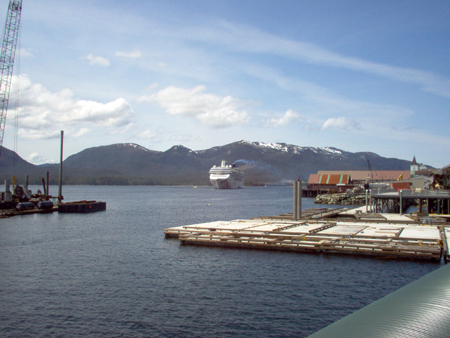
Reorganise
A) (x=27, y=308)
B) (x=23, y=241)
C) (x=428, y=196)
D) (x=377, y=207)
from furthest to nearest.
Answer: (x=377, y=207)
(x=428, y=196)
(x=23, y=241)
(x=27, y=308)

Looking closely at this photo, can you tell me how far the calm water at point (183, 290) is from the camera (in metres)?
14.2

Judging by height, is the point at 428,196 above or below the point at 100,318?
above

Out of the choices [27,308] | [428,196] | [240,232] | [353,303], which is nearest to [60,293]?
[27,308]

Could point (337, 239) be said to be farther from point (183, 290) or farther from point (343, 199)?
point (343, 199)

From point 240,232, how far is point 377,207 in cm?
3903

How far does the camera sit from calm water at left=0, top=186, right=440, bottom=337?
46.5 feet

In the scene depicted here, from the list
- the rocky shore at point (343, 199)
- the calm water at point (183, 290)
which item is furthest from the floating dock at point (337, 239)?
the rocky shore at point (343, 199)

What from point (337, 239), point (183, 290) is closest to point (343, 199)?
point (337, 239)

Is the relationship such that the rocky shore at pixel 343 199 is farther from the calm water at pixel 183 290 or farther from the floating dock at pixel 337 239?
the calm water at pixel 183 290

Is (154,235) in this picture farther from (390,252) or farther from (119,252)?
(390,252)

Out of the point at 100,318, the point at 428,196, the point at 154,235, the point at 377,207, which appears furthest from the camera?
the point at 377,207

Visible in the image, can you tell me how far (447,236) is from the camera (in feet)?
93.1

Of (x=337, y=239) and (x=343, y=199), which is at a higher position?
(x=337, y=239)

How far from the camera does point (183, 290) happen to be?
18562mm
